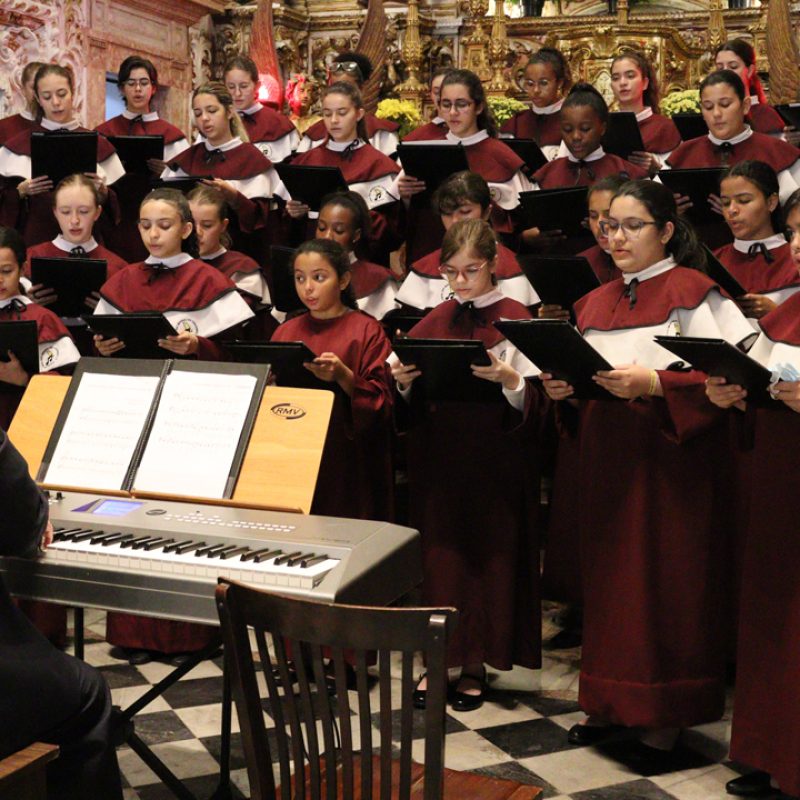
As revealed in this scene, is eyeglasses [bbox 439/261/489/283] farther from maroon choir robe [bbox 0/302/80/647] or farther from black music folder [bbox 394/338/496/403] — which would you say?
maroon choir robe [bbox 0/302/80/647]

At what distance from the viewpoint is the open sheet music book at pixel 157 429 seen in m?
3.35

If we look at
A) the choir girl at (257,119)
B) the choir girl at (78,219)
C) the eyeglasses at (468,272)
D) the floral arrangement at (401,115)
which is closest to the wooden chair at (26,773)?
the eyeglasses at (468,272)

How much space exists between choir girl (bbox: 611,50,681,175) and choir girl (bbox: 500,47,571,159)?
1.09ft

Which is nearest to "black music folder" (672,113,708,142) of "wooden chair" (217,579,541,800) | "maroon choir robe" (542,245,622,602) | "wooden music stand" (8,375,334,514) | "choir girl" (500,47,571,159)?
"choir girl" (500,47,571,159)

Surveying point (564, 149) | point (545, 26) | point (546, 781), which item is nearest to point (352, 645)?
point (546, 781)

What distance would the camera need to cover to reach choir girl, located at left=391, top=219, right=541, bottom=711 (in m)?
4.34

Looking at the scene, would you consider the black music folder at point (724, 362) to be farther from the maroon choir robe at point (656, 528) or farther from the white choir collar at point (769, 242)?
the white choir collar at point (769, 242)

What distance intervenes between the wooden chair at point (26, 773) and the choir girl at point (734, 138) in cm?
434

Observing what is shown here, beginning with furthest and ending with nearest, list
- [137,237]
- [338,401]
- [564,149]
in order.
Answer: [137,237]
[564,149]
[338,401]

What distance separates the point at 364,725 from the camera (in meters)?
2.04

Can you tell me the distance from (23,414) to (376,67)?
612 cm

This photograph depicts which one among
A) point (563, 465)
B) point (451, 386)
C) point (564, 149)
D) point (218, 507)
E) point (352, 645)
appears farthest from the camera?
point (564, 149)

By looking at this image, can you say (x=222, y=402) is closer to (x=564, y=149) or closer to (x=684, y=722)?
(x=684, y=722)

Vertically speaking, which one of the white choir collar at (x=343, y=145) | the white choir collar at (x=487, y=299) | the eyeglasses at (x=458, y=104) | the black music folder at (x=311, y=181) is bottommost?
the white choir collar at (x=487, y=299)
